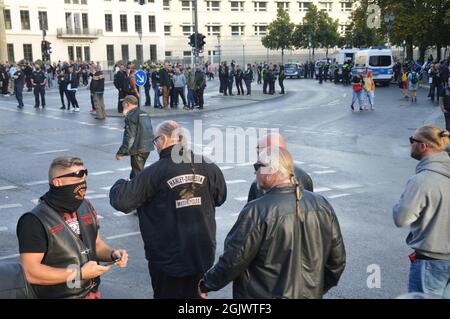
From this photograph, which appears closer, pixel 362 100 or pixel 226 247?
pixel 226 247

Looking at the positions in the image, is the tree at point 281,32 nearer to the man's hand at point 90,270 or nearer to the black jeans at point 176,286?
the black jeans at point 176,286

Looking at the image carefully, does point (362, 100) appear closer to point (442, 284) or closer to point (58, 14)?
point (442, 284)

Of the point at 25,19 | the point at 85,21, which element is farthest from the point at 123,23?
the point at 25,19

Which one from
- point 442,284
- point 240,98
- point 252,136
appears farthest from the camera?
point 240,98

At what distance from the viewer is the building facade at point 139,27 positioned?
6812 centimetres

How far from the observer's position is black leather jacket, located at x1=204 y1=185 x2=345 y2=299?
3268 mm

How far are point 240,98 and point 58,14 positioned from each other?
46515 mm

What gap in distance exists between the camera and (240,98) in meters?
31.5

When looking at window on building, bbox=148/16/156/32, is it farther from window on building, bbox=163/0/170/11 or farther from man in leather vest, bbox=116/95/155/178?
man in leather vest, bbox=116/95/155/178

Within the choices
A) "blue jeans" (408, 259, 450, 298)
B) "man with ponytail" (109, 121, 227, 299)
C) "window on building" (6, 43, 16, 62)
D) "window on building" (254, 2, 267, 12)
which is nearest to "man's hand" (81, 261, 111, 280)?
"man with ponytail" (109, 121, 227, 299)

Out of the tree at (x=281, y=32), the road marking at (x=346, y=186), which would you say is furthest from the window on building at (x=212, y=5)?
the road marking at (x=346, y=186)

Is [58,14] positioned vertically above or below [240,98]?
above
